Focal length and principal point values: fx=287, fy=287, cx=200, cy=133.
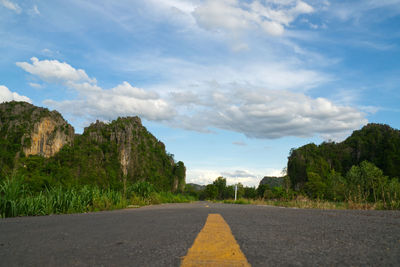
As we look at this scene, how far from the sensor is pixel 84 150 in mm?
109062

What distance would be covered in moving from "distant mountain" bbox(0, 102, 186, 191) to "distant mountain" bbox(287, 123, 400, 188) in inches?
1869

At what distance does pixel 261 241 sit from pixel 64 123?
385ft

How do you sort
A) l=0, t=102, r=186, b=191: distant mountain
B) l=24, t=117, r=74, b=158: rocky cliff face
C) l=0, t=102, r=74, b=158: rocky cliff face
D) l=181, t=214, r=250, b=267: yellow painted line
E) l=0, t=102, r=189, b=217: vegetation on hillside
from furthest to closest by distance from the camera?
l=24, t=117, r=74, b=158: rocky cliff face < l=0, t=102, r=74, b=158: rocky cliff face < l=0, t=102, r=186, b=191: distant mountain < l=0, t=102, r=189, b=217: vegetation on hillside < l=181, t=214, r=250, b=267: yellow painted line

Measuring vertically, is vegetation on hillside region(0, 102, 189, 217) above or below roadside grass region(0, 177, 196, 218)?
above

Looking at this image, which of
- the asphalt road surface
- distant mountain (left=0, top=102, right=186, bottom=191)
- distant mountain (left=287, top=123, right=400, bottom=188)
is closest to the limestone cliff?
distant mountain (left=0, top=102, right=186, bottom=191)

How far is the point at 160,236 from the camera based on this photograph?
2.41 m

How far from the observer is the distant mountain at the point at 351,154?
101 meters

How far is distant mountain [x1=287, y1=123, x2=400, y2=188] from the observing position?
10131 cm

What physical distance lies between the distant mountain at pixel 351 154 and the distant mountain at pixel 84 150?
47.5 m

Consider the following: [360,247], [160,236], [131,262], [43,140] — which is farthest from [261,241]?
[43,140]

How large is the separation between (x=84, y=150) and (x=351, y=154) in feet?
353

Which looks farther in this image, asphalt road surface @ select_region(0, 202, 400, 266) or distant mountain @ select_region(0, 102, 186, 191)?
distant mountain @ select_region(0, 102, 186, 191)

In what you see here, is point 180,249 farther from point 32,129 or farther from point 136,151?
point 136,151

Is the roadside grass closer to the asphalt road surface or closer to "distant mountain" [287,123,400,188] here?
the asphalt road surface
